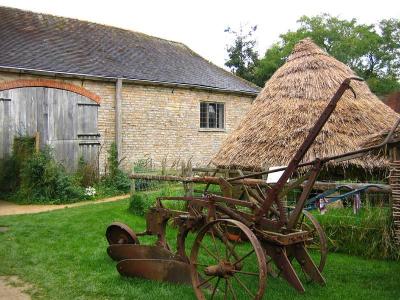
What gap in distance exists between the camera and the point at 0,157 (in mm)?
11758

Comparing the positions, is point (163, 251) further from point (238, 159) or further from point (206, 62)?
point (206, 62)

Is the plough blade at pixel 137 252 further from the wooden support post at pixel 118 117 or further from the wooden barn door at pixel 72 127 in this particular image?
the wooden support post at pixel 118 117

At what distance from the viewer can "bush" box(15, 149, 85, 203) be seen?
36.3 ft

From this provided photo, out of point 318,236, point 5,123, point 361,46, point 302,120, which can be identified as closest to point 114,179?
point 5,123

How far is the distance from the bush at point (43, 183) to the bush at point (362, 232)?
724 centimetres

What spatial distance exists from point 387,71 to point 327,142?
32390 millimetres

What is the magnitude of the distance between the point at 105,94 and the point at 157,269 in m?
9.82

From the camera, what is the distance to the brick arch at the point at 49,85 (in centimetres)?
1176

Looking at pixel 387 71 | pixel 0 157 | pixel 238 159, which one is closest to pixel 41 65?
pixel 0 157

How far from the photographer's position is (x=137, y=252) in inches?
207

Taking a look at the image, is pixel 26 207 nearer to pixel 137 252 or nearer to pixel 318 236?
pixel 137 252

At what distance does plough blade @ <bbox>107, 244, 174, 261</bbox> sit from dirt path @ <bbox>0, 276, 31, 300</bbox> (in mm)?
1134

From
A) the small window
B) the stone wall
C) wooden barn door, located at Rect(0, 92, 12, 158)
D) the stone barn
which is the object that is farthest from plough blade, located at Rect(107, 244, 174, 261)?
the small window

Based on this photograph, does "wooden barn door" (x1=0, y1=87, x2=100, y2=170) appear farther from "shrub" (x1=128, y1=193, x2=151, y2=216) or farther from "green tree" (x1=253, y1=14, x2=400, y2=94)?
"green tree" (x1=253, y1=14, x2=400, y2=94)
